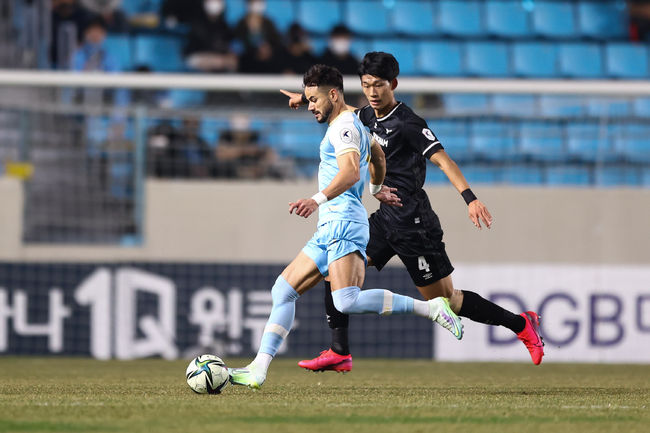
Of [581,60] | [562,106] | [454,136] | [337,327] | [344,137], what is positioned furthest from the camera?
[581,60]

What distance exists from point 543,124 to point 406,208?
4111 millimetres

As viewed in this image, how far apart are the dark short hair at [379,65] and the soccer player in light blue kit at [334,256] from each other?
0.33 meters

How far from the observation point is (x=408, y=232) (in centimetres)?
629

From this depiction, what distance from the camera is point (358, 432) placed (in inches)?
162

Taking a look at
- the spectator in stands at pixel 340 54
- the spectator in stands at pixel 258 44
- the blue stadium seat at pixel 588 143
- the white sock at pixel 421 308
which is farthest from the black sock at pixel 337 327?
the spectator in stands at pixel 258 44

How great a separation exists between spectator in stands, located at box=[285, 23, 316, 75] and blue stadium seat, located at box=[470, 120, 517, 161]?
2194mm

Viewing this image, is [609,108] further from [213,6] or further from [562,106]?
[213,6]

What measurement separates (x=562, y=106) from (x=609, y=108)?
0.42 m

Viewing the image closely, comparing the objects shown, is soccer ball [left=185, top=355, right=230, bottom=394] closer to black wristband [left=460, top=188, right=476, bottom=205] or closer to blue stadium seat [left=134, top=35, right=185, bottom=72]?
black wristband [left=460, top=188, right=476, bottom=205]

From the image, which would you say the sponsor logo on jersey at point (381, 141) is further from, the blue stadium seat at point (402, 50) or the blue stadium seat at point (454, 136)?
the blue stadium seat at point (402, 50)

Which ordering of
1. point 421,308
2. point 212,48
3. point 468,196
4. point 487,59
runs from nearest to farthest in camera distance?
point 421,308, point 468,196, point 212,48, point 487,59

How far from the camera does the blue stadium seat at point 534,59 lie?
43.7ft

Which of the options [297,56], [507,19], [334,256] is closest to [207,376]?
[334,256]

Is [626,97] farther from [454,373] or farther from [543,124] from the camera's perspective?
[454,373]
